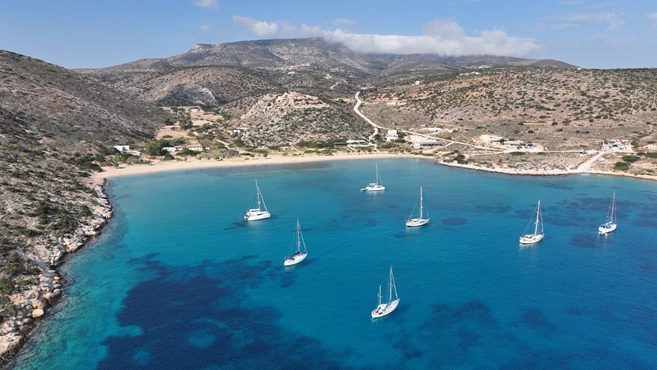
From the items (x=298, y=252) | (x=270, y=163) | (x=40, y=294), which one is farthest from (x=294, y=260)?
(x=270, y=163)

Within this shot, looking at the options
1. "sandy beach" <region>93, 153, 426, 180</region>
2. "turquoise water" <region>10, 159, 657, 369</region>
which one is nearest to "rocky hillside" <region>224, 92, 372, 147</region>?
"sandy beach" <region>93, 153, 426, 180</region>

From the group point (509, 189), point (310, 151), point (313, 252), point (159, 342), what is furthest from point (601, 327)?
point (310, 151)

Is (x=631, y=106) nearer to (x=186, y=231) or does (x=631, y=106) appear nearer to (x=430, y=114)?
(x=430, y=114)

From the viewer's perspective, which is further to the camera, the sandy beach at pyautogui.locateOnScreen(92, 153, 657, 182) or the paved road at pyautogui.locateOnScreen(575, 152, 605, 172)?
the paved road at pyautogui.locateOnScreen(575, 152, 605, 172)

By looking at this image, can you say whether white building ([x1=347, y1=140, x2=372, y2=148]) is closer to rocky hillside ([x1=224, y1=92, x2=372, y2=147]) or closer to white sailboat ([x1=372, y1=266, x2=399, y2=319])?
rocky hillside ([x1=224, y1=92, x2=372, y2=147])

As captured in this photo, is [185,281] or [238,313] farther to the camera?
[185,281]

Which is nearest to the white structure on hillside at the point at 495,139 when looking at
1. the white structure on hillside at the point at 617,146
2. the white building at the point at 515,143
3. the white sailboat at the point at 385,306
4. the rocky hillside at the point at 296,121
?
the white building at the point at 515,143

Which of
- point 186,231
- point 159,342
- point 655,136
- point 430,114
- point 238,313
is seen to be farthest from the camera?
point 430,114

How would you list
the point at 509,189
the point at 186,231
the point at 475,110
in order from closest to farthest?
the point at 186,231
the point at 509,189
the point at 475,110
